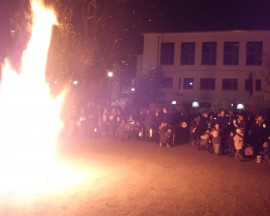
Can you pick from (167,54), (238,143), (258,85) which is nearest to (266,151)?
(238,143)

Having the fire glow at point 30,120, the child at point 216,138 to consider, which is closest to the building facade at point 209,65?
the child at point 216,138

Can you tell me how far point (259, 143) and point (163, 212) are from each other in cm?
846

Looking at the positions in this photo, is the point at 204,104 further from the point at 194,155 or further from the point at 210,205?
the point at 210,205

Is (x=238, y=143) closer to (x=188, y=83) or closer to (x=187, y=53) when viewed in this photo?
(x=188, y=83)

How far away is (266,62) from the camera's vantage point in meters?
33.5

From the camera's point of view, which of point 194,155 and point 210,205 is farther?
point 194,155

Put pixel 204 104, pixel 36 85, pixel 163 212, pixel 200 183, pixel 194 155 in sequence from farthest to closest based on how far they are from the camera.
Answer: pixel 204 104 < pixel 194 155 < pixel 36 85 < pixel 200 183 < pixel 163 212

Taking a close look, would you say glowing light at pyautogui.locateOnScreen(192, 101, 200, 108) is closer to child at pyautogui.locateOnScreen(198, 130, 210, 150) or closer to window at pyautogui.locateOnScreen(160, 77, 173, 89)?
window at pyautogui.locateOnScreen(160, 77, 173, 89)

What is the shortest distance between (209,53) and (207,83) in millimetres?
2949

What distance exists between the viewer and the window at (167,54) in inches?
1506

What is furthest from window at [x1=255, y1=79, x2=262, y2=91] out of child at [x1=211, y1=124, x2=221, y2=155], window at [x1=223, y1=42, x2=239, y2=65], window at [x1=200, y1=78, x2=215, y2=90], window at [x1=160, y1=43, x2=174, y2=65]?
child at [x1=211, y1=124, x2=221, y2=155]

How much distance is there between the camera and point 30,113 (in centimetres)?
1366

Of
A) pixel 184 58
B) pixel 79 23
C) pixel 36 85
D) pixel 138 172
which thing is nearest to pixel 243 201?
pixel 138 172

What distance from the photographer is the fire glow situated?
1147cm
